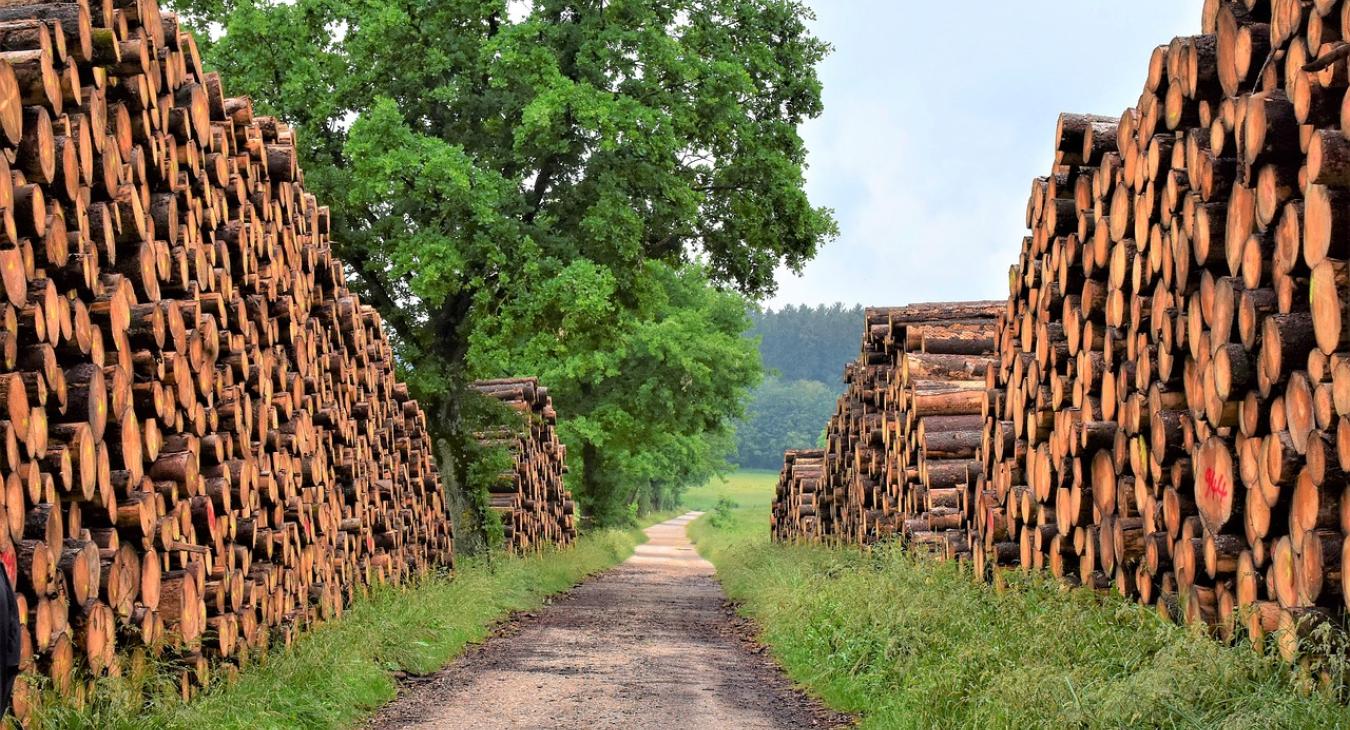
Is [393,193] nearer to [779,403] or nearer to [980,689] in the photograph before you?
[980,689]

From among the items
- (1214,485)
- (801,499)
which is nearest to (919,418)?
(1214,485)

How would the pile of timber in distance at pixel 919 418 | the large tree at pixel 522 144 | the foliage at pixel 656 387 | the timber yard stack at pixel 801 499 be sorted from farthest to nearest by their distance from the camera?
1. the foliage at pixel 656 387
2. the timber yard stack at pixel 801 499
3. the large tree at pixel 522 144
4. the pile of timber in distance at pixel 919 418

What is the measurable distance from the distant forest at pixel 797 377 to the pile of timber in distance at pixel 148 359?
141 meters

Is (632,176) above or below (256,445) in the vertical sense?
above

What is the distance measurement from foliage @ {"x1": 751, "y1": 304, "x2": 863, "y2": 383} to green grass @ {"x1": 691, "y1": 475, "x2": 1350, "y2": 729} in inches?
6793

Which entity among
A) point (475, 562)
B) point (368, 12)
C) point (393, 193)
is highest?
point (368, 12)

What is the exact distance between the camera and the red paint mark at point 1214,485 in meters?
6.50

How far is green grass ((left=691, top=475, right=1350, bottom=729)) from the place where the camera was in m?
5.59

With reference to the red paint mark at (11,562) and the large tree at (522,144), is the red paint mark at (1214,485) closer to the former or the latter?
the red paint mark at (11,562)

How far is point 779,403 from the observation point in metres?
167

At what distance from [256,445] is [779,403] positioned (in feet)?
519

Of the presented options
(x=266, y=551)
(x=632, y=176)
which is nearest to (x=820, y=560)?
(x=632, y=176)

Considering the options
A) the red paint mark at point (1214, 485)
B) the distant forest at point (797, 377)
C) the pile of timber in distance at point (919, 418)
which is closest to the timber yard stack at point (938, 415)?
the pile of timber in distance at point (919, 418)

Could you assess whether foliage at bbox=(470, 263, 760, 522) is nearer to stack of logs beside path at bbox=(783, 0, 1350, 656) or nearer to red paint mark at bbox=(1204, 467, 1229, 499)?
stack of logs beside path at bbox=(783, 0, 1350, 656)
